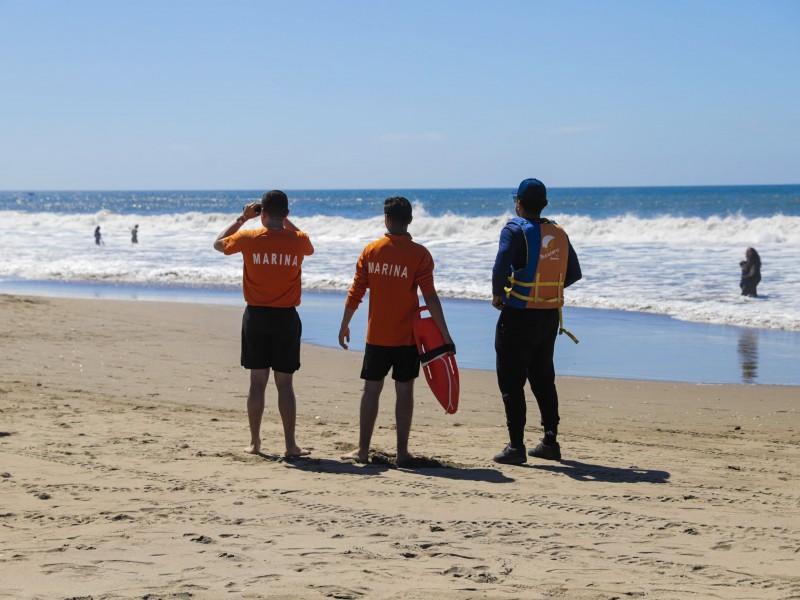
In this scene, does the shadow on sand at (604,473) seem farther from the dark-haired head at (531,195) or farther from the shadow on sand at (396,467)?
the dark-haired head at (531,195)

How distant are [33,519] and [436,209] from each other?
8297 cm

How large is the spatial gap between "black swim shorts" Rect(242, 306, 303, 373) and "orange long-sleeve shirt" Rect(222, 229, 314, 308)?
0.21ft

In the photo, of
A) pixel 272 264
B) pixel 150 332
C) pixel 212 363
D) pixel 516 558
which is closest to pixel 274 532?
pixel 516 558

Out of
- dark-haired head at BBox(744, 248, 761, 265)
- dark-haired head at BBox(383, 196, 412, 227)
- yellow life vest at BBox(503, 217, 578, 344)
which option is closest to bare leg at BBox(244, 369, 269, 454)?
dark-haired head at BBox(383, 196, 412, 227)

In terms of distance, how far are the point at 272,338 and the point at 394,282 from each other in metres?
0.89

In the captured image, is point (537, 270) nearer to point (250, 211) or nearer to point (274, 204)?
point (274, 204)

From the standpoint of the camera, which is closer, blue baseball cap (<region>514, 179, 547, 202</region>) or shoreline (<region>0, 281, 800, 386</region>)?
blue baseball cap (<region>514, 179, 547, 202</region>)

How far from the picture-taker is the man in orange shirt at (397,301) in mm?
5664

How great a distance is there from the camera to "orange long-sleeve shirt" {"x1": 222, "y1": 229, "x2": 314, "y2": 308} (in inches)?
231

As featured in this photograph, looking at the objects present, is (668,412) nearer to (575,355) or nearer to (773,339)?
(575,355)

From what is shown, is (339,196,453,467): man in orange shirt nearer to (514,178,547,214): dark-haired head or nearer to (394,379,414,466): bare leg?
(394,379,414,466): bare leg

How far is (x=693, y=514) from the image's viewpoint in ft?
15.4

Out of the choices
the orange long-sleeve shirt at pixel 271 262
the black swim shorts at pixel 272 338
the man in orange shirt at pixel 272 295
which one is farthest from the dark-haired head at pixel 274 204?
the black swim shorts at pixel 272 338

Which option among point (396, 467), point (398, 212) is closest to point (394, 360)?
point (396, 467)
